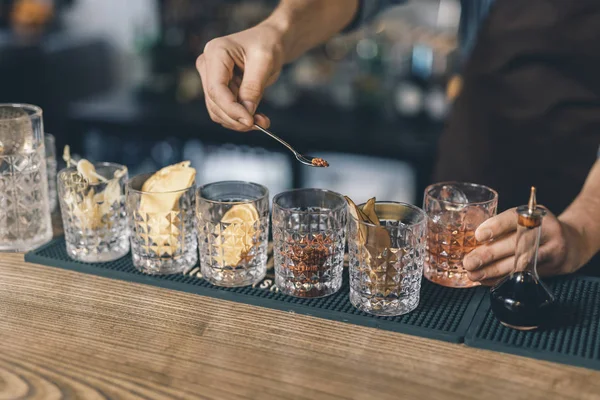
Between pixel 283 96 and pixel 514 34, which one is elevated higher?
pixel 514 34

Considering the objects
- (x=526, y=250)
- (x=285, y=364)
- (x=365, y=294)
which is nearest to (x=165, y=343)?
(x=285, y=364)

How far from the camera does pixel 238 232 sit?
127cm

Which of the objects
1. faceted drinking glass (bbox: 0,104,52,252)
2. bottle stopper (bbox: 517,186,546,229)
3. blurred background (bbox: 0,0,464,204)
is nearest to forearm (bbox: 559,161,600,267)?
bottle stopper (bbox: 517,186,546,229)

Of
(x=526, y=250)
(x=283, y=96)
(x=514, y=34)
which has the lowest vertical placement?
(x=283, y=96)

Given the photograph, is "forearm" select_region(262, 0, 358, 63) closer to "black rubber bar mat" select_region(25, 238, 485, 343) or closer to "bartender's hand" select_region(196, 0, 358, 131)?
"bartender's hand" select_region(196, 0, 358, 131)

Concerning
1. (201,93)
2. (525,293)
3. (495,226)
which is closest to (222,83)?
(495,226)

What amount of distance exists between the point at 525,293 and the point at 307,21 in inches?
40.7

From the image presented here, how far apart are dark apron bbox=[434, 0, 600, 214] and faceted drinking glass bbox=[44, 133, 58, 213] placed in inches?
51.0

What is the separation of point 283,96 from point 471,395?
261cm

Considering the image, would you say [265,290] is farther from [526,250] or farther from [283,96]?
[283,96]

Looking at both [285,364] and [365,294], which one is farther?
[365,294]

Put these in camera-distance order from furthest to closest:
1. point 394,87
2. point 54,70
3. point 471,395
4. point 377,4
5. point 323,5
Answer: point 54,70, point 394,87, point 377,4, point 323,5, point 471,395

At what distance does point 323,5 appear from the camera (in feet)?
6.46

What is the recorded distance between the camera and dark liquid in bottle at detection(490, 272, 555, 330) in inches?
44.1
